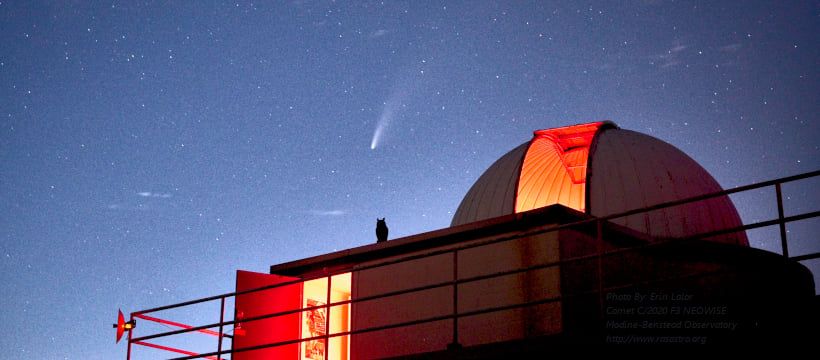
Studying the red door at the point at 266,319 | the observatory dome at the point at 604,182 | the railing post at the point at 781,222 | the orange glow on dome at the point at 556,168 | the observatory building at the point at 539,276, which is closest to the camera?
the railing post at the point at 781,222

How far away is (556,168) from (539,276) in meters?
4.81

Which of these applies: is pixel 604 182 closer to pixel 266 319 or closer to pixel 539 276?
pixel 539 276

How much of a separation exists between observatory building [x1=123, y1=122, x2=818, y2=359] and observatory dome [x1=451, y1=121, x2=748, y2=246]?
0.03 metres

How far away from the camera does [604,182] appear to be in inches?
635

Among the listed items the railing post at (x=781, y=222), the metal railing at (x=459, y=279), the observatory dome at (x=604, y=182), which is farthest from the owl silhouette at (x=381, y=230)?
the railing post at (x=781, y=222)

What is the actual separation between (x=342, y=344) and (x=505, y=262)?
3.58 m

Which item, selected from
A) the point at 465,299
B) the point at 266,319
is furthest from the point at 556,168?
the point at 266,319

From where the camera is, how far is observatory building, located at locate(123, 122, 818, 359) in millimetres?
12102

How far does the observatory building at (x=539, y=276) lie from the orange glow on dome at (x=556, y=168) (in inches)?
1.0

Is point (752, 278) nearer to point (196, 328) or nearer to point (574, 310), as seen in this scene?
point (574, 310)

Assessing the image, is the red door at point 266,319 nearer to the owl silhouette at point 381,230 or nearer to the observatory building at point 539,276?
the observatory building at point 539,276

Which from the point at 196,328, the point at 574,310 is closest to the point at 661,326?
the point at 574,310

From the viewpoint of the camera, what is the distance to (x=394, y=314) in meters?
13.8

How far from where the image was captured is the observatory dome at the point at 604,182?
16.0 meters
